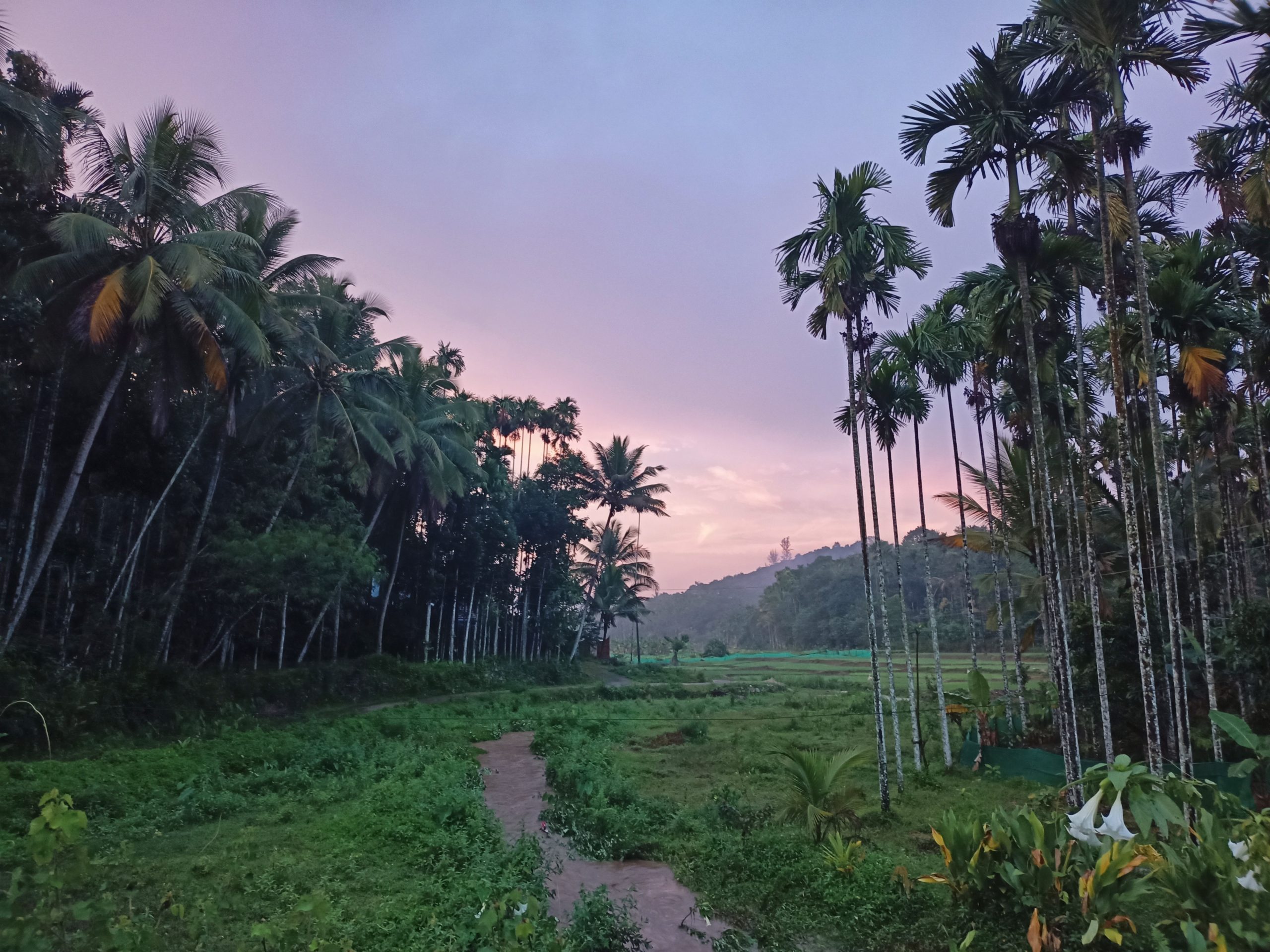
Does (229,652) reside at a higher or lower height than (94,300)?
lower

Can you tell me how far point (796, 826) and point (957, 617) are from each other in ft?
175

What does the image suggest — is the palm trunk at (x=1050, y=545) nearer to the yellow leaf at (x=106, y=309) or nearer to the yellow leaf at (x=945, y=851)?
the yellow leaf at (x=945, y=851)

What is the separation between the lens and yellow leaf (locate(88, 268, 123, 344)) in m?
12.6

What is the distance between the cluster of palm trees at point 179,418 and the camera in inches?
528

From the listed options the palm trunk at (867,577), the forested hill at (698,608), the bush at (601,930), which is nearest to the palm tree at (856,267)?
the palm trunk at (867,577)

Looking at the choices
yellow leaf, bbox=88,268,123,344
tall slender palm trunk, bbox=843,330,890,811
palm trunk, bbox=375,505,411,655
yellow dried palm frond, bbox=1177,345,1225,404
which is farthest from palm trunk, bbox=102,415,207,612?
yellow dried palm frond, bbox=1177,345,1225,404

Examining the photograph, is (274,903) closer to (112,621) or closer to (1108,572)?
(112,621)

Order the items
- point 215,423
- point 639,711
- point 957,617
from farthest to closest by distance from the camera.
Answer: point 957,617 → point 639,711 → point 215,423

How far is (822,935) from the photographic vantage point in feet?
19.3

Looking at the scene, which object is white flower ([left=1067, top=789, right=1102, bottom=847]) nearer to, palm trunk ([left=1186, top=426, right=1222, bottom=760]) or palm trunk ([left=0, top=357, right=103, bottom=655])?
palm trunk ([left=1186, top=426, right=1222, bottom=760])

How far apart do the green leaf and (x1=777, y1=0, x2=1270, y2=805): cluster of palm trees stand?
70 cm

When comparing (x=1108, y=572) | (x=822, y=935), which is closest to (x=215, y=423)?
(x=822, y=935)

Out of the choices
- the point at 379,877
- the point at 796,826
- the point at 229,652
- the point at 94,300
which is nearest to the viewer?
the point at 379,877

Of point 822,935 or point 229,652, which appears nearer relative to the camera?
point 822,935
